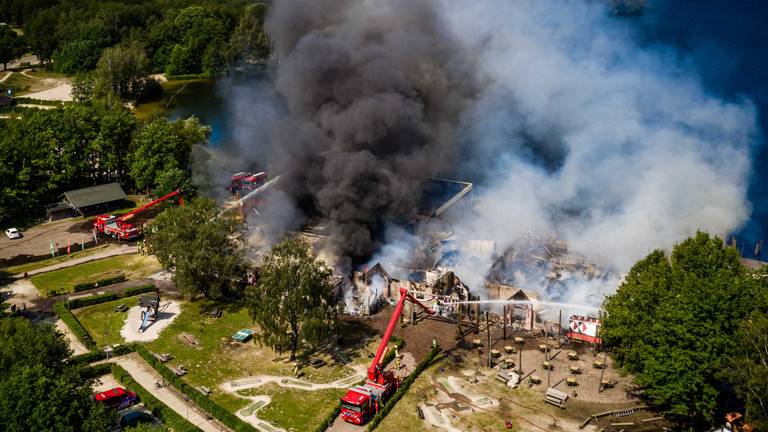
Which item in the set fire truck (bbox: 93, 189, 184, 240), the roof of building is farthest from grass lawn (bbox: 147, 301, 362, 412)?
the roof of building

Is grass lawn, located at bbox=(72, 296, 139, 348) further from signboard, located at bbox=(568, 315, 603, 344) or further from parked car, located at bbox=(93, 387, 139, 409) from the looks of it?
signboard, located at bbox=(568, 315, 603, 344)

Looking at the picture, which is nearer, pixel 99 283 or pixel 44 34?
pixel 99 283

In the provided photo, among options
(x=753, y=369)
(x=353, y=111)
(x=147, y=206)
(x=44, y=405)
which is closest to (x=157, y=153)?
(x=147, y=206)

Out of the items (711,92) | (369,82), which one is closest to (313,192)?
(369,82)

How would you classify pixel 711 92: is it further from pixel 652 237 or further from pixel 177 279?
pixel 177 279

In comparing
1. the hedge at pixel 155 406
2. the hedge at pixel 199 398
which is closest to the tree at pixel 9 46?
the hedge at pixel 199 398

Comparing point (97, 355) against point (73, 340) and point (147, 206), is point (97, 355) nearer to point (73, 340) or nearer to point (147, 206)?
point (73, 340)
